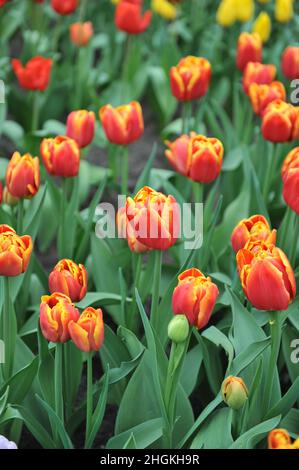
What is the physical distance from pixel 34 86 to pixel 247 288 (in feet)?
4.71

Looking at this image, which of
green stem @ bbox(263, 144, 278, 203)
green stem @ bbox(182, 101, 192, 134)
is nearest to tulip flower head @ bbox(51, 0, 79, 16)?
green stem @ bbox(182, 101, 192, 134)

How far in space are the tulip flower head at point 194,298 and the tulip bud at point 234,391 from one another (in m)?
0.11

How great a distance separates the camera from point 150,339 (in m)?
1.62

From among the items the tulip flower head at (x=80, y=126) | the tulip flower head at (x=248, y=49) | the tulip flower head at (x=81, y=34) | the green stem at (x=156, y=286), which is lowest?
the green stem at (x=156, y=286)

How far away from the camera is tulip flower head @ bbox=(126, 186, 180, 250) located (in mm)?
1624

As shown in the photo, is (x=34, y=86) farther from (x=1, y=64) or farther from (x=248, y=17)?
(x=248, y=17)

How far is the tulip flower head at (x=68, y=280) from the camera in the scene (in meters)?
1.64

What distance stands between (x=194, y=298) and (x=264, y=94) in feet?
3.33

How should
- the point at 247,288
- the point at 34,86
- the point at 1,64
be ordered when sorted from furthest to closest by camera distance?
the point at 1,64
the point at 34,86
the point at 247,288

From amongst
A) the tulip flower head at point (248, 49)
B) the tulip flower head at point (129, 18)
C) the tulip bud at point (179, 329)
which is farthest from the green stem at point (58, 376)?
the tulip flower head at point (129, 18)

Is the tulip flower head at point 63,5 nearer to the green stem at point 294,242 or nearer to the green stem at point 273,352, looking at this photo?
the green stem at point 294,242

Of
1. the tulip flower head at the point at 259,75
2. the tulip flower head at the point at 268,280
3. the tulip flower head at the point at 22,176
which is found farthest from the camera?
the tulip flower head at the point at 259,75

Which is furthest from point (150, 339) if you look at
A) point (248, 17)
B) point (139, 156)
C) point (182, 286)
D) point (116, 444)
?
point (248, 17)

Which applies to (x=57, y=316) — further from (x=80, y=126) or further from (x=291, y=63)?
(x=291, y=63)
